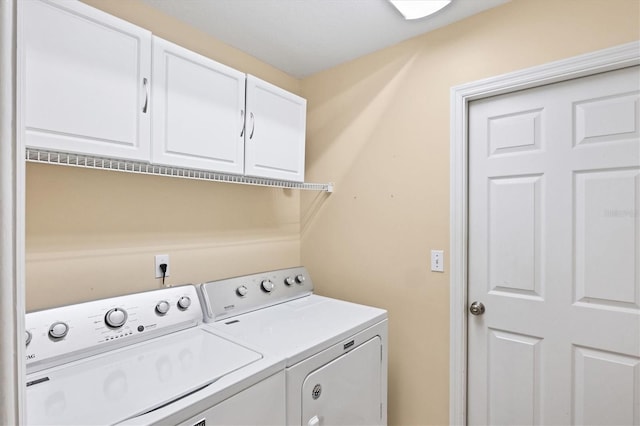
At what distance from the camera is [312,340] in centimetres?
137

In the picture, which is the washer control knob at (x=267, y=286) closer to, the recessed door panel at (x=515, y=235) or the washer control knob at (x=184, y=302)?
the washer control knob at (x=184, y=302)

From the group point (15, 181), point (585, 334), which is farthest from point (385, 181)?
point (15, 181)

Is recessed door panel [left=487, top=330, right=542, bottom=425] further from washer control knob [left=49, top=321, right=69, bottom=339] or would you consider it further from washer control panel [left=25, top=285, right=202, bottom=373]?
washer control knob [left=49, top=321, right=69, bottom=339]

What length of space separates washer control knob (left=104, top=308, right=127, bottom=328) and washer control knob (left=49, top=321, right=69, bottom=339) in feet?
0.42

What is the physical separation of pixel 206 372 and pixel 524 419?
1.60m

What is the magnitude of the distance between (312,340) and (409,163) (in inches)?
45.8

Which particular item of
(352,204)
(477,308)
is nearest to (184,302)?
(352,204)

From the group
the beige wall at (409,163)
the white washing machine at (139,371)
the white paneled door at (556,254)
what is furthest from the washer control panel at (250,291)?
the white paneled door at (556,254)

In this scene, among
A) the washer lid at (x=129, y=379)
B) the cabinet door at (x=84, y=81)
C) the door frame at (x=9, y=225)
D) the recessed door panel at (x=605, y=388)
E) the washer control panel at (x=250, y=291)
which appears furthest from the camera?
the washer control panel at (x=250, y=291)

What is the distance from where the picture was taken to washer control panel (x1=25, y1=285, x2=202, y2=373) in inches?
44.6

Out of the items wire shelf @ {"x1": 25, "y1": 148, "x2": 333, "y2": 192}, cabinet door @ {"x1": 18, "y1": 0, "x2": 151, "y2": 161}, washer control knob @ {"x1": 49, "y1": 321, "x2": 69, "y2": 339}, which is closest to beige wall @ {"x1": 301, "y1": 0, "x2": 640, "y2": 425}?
wire shelf @ {"x1": 25, "y1": 148, "x2": 333, "y2": 192}

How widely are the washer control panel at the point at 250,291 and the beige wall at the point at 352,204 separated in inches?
9.3

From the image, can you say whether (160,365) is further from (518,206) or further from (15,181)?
(518,206)

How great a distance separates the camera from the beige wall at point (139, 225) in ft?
4.44
